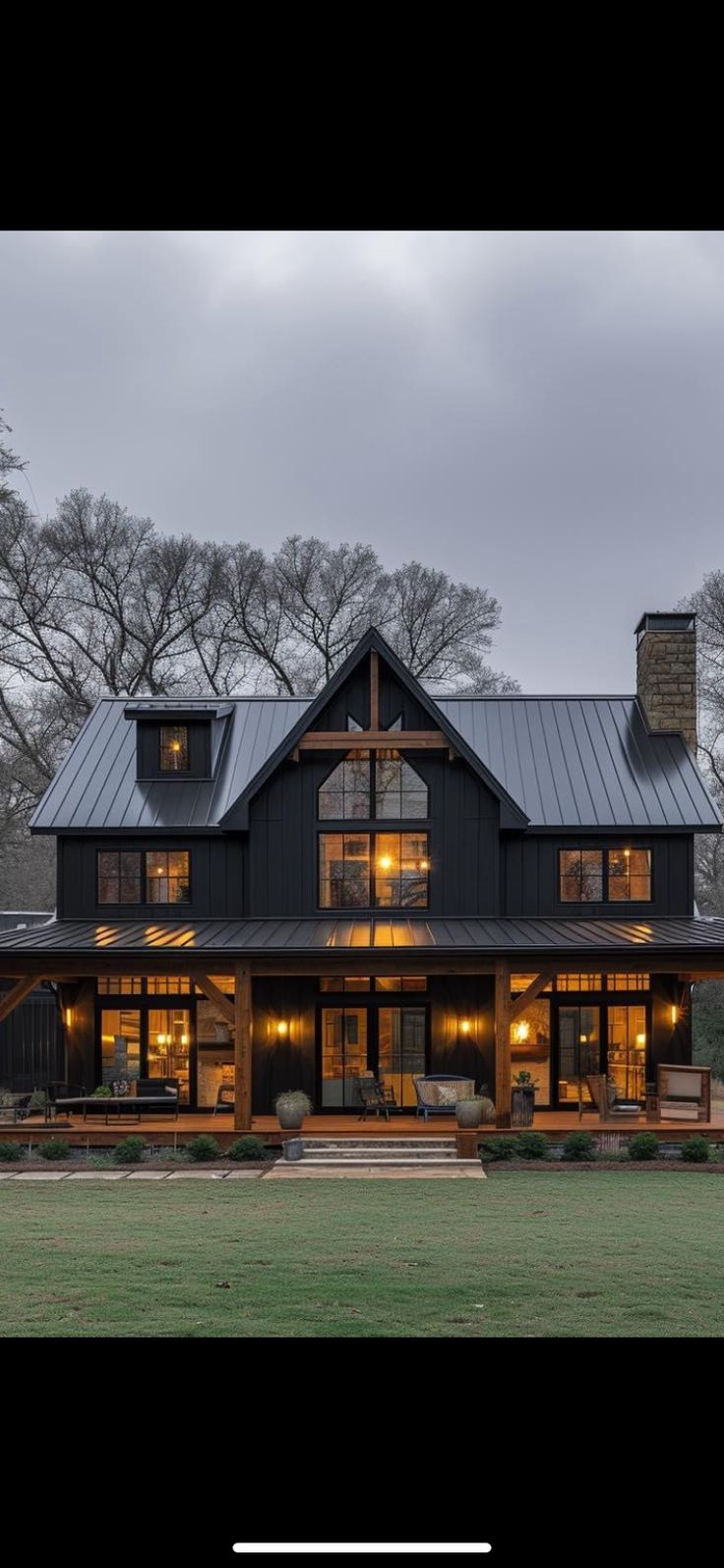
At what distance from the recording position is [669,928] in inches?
746

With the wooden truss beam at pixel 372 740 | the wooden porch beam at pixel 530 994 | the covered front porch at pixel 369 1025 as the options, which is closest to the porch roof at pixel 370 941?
the covered front porch at pixel 369 1025

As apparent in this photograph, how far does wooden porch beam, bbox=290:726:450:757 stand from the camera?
1923 cm

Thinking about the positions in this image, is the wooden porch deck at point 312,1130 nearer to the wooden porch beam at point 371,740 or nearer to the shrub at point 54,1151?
the shrub at point 54,1151

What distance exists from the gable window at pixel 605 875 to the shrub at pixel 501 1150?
18.4 ft

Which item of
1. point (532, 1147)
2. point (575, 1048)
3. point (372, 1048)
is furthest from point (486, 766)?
point (532, 1147)

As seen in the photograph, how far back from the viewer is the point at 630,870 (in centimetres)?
2056

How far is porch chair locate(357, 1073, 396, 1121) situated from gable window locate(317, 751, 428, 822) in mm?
4824

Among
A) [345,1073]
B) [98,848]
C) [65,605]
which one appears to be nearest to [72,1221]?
[345,1073]

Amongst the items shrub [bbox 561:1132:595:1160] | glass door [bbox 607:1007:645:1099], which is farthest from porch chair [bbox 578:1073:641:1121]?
shrub [bbox 561:1132:595:1160]

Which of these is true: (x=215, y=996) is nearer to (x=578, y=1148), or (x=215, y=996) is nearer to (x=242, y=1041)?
(x=242, y=1041)

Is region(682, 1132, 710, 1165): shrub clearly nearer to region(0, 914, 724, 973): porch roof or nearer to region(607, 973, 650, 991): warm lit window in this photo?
region(0, 914, 724, 973): porch roof

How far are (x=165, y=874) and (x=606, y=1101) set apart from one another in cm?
911
